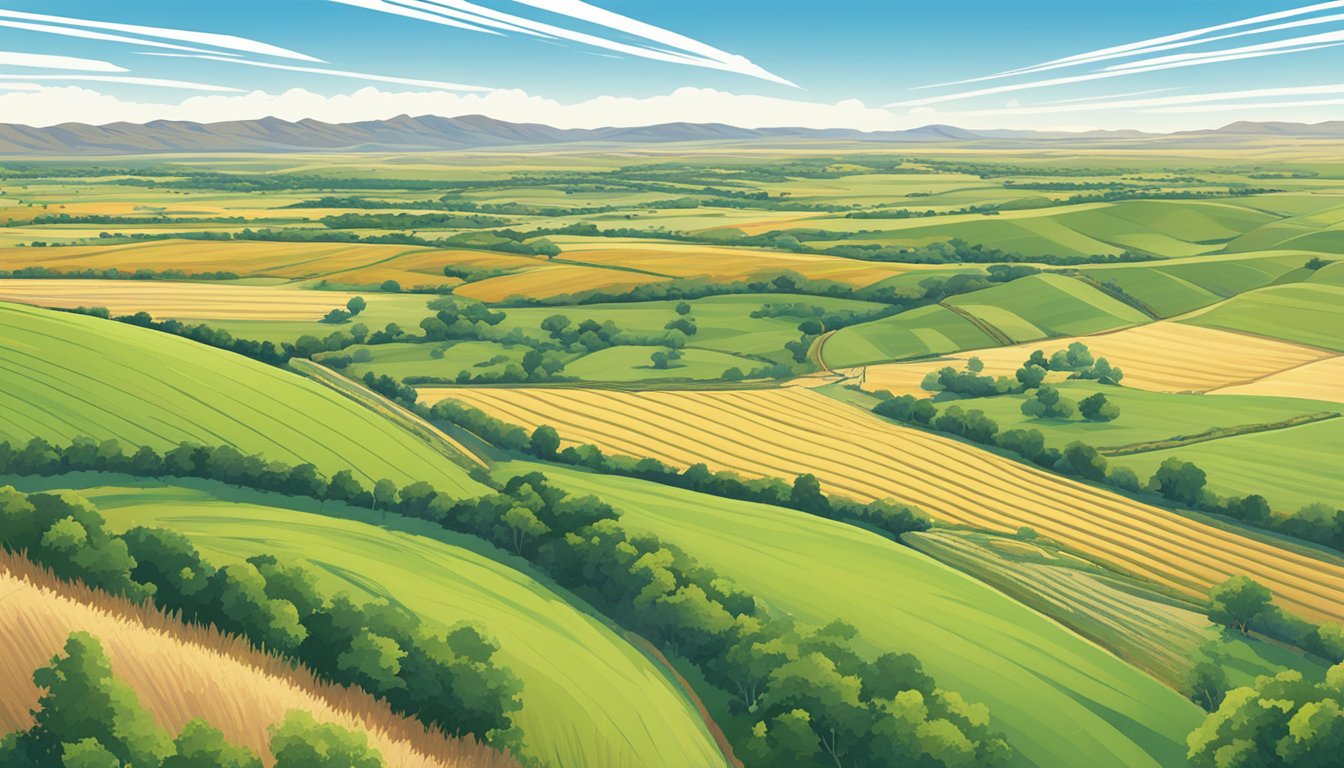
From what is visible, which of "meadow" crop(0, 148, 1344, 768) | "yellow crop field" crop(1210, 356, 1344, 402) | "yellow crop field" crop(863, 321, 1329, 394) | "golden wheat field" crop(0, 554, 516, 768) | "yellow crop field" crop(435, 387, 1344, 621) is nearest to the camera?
"golden wheat field" crop(0, 554, 516, 768)

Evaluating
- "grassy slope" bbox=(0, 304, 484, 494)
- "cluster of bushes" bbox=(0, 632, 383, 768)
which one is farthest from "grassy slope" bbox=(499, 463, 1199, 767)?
"cluster of bushes" bbox=(0, 632, 383, 768)

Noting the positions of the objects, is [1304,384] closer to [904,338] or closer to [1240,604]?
[904,338]

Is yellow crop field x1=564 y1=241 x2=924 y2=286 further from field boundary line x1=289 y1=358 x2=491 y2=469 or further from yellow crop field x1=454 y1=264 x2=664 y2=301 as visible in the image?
field boundary line x1=289 y1=358 x2=491 y2=469

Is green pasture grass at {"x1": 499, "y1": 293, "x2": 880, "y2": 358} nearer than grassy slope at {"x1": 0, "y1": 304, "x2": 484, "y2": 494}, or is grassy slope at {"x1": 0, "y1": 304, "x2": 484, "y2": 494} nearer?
grassy slope at {"x1": 0, "y1": 304, "x2": 484, "y2": 494}

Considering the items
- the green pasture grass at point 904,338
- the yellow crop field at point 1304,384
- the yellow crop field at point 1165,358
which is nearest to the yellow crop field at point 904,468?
the yellow crop field at point 1165,358

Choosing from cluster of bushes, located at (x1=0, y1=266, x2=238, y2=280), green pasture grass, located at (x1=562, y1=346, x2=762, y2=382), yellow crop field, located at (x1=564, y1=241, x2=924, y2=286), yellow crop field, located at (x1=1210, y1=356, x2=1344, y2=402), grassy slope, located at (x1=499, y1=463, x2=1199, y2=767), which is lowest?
grassy slope, located at (x1=499, y1=463, x2=1199, y2=767)

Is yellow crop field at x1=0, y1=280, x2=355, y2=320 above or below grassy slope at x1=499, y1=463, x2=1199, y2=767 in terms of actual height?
above

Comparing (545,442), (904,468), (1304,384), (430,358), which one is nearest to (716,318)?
(430,358)

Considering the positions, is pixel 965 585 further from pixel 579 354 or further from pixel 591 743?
pixel 579 354
